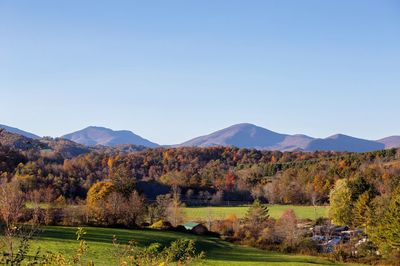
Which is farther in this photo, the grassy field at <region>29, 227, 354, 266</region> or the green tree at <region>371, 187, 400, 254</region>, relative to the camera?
the green tree at <region>371, 187, 400, 254</region>

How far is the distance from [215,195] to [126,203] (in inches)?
2016

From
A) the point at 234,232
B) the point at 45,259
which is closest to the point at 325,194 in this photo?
the point at 234,232

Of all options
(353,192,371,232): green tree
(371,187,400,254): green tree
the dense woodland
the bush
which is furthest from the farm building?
(353,192,371,232): green tree

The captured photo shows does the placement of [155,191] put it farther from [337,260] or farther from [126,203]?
[337,260]

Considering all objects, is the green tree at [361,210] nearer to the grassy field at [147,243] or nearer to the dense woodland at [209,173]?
the dense woodland at [209,173]

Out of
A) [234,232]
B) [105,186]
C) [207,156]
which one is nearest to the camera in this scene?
[234,232]

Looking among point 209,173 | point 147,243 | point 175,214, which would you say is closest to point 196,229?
point 175,214

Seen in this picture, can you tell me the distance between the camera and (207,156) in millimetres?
153250

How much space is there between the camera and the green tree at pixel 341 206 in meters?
70.4

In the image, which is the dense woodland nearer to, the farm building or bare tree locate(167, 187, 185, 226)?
bare tree locate(167, 187, 185, 226)

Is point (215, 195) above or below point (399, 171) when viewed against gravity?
below

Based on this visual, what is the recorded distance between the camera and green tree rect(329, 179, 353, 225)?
2773 inches

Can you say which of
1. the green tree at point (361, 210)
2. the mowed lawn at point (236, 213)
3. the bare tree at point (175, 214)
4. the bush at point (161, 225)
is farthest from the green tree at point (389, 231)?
the mowed lawn at point (236, 213)

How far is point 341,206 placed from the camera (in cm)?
7094
